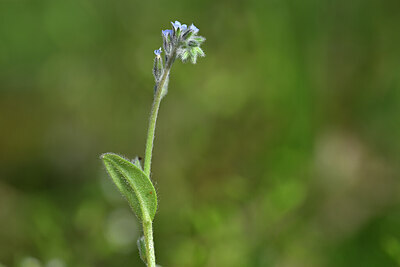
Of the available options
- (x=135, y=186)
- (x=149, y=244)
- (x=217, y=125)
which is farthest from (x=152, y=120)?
(x=217, y=125)

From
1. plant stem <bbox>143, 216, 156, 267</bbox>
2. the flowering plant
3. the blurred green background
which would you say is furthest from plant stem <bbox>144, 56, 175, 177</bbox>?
the blurred green background

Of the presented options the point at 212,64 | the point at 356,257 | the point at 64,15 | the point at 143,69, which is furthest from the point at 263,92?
the point at 64,15

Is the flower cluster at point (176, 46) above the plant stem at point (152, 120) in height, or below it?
above

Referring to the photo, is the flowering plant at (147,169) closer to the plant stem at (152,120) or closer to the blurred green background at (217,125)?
the plant stem at (152,120)

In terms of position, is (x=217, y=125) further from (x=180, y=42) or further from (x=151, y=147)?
(x=151, y=147)

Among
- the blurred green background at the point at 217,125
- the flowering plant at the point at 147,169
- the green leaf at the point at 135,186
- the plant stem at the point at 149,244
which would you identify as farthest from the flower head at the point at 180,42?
the blurred green background at the point at 217,125

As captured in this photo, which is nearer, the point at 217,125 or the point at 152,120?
the point at 152,120

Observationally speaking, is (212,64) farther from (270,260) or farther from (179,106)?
(270,260)
